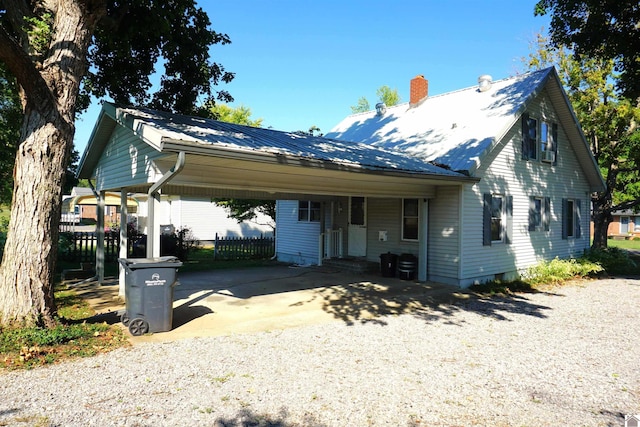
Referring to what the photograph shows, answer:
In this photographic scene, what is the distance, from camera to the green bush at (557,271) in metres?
13.1

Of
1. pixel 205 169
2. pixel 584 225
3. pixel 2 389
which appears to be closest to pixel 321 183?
pixel 205 169

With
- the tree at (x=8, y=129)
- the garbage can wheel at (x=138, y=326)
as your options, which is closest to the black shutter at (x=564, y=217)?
the garbage can wheel at (x=138, y=326)

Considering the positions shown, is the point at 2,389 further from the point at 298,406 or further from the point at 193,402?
the point at 298,406

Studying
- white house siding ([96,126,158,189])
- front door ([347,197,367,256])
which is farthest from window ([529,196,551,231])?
white house siding ([96,126,158,189])

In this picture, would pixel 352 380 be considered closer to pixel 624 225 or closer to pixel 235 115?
pixel 235 115

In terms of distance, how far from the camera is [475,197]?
38.5ft

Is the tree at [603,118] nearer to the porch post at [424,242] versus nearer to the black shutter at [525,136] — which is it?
the black shutter at [525,136]

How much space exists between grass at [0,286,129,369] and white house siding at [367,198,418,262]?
8.54m

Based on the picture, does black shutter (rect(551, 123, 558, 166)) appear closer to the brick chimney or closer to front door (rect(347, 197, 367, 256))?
the brick chimney

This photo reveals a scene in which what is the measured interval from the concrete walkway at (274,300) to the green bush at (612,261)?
8.55 metres

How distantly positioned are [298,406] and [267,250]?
603 inches

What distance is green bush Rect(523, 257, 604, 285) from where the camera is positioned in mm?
13062

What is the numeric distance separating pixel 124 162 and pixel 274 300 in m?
4.62

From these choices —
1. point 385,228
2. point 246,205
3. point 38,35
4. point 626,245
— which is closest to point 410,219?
point 385,228
